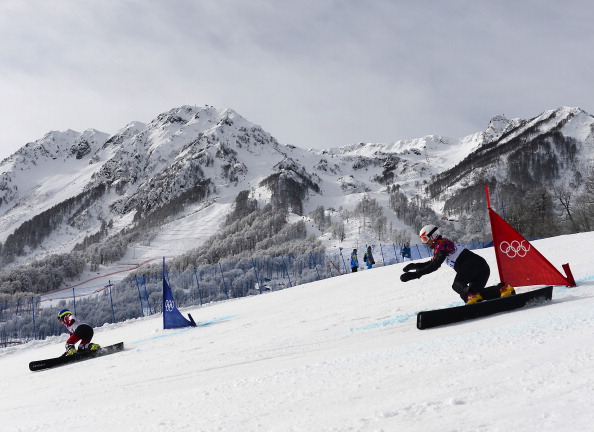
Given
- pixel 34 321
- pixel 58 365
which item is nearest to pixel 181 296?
pixel 34 321

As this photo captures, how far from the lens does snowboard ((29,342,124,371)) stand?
9711 millimetres

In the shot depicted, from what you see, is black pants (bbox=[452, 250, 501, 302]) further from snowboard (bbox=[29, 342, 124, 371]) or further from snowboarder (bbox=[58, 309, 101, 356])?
snowboarder (bbox=[58, 309, 101, 356])

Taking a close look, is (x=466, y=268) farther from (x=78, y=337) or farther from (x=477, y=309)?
(x=78, y=337)

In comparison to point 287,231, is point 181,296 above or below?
below

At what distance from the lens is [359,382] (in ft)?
12.1

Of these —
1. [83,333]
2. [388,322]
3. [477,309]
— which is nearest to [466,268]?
[477,309]

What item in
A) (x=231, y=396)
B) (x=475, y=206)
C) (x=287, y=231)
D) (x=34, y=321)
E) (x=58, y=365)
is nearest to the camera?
(x=231, y=396)

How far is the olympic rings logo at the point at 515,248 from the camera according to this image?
7.16 metres

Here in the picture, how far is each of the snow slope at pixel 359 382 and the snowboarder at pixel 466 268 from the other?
2.32 ft

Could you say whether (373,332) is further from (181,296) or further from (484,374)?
(181,296)

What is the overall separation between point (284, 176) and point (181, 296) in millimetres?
163436

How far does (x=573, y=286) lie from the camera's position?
696 cm

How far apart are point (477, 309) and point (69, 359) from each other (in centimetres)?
837

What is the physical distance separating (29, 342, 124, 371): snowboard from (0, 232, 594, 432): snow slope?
1.96m
